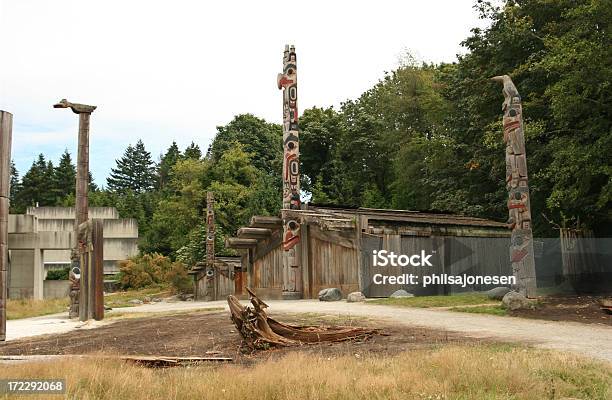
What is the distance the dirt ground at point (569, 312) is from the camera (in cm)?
1367

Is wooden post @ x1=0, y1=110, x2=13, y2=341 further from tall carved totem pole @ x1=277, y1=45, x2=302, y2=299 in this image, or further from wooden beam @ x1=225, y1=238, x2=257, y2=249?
wooden beam @ x1=225, y1=238, x2=257, y2=249

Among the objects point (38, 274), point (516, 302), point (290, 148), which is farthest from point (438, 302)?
point (38, 274)

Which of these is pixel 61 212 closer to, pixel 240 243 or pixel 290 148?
pixel 240 243

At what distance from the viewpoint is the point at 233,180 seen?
55469 millimetres

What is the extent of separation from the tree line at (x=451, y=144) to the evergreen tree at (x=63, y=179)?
7.00ft

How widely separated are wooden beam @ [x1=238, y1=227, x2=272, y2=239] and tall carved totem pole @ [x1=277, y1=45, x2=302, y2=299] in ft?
9.99

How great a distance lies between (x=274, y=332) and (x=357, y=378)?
13.7ft

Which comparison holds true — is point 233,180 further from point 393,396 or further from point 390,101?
point 393,396

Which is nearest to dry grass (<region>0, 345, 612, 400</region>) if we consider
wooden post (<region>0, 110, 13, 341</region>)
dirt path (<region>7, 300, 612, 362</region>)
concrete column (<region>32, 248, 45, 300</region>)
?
dirt path (<region>7, 300, 612, 362</region>)

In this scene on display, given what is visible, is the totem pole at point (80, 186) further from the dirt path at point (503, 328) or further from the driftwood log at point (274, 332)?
the driftwood log at point (274, 332)

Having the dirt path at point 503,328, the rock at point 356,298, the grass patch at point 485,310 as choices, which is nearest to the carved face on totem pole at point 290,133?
the rock at point 356,298

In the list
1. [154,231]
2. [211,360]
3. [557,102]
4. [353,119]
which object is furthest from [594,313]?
[154,231]

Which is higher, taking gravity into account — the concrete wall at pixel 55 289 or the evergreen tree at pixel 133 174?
the evergreen tree at pixel 133 174

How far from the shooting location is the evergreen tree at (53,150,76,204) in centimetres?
8975
